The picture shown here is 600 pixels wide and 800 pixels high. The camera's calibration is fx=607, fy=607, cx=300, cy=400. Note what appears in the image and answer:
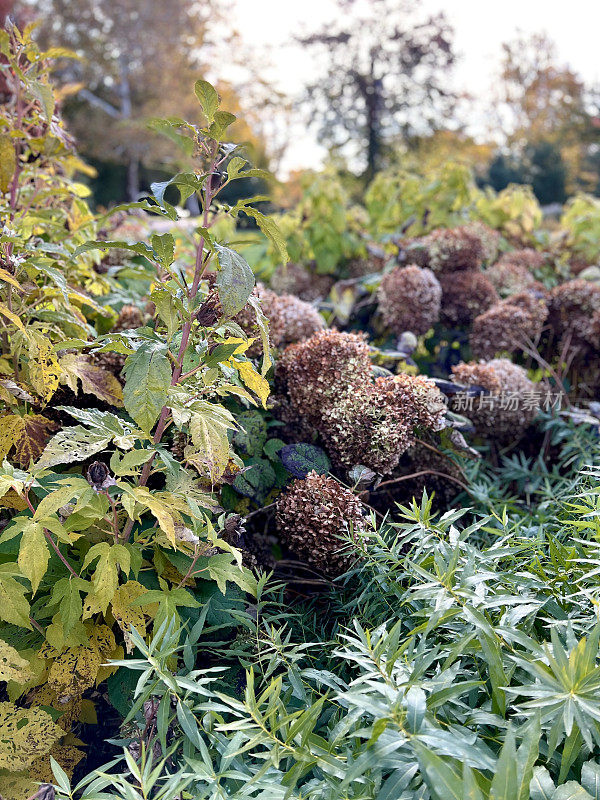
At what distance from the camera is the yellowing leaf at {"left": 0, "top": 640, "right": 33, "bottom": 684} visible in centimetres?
100

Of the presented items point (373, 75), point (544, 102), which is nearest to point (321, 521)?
point (373, 75)

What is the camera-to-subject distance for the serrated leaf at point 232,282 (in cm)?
106

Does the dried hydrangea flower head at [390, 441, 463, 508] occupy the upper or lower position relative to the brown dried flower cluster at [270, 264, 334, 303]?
lower

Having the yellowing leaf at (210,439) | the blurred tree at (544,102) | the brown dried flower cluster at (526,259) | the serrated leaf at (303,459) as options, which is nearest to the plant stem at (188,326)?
the yellowing leaf at (210,439)

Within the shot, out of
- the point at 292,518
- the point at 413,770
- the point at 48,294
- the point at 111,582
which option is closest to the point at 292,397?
the point at 292,518

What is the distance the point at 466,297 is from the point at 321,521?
160cm

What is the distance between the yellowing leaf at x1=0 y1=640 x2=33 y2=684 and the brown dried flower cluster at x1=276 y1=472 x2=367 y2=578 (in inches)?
23.6

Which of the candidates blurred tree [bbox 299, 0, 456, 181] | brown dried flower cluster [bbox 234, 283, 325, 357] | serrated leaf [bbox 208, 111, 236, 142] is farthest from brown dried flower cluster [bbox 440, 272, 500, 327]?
blurred tree [bbox 299, 0, 456, 181]

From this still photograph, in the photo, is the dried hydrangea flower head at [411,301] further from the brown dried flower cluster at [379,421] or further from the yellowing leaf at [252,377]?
the yellowing leaf at [252,377]

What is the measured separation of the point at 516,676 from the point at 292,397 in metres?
0.95

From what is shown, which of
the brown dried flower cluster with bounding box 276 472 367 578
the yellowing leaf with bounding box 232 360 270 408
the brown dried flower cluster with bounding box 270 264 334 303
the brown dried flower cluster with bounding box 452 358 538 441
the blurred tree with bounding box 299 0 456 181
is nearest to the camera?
the yellowing leaf with bounding box 232 360 270 408

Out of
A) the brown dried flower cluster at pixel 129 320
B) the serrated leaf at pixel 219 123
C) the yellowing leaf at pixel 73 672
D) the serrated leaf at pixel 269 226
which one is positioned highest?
the serrated leaf at pixel 219 123

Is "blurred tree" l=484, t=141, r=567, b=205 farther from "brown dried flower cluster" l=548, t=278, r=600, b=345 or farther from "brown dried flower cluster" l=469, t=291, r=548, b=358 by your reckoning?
"brown dried flower cluster" l=469, t=291, r=548, b=358

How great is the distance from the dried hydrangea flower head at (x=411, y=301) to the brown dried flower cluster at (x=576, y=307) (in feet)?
1.86
